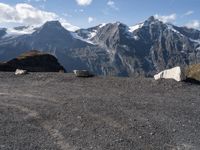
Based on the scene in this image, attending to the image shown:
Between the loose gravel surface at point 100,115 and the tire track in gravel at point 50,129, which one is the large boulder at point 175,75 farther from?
the tire track in gravel at point 50,129

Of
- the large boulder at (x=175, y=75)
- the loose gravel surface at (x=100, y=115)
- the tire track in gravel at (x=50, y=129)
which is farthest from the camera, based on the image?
the large boulder at (x=175, y=75)

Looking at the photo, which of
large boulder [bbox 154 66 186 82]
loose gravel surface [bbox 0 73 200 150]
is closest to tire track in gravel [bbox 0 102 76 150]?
loose gravel surface [bbox 0 73 200 150]

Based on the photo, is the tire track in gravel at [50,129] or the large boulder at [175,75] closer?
the tire track in gravel at [50,129]

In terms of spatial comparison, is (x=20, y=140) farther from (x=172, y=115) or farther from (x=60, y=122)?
(x=172, y=115)

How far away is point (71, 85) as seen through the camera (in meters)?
32.3

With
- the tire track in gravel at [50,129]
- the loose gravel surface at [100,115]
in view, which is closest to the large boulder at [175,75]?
the loose gravel surface at [100,115]

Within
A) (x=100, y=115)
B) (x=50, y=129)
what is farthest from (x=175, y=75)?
(x=50, y=129)

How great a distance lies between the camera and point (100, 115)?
2170 cm

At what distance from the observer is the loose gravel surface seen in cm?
1717

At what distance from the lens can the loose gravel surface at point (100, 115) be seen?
17172 mm

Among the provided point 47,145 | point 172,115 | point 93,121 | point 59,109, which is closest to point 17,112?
point 59,109

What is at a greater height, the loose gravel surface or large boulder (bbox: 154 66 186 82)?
large boulder (bbox: 154 66 186 82)

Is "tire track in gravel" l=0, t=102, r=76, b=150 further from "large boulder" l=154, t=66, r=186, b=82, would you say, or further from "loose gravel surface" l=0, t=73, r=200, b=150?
"large boulder" l=154, t=66, r=186, b=82

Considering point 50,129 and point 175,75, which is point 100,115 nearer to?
point 50,129
